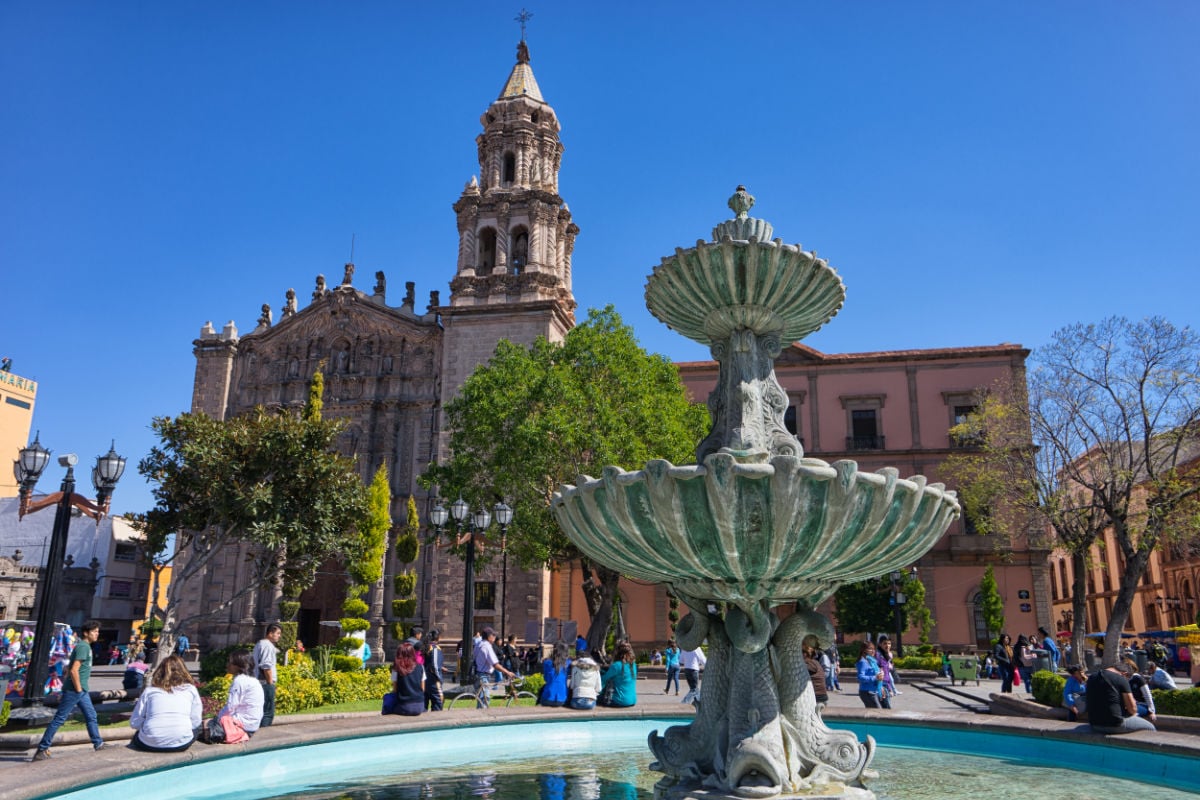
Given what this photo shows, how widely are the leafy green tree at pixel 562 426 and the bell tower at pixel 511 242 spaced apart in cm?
708

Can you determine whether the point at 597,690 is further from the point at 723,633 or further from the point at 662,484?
the point at 662,484

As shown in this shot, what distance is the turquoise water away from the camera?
6.67 metres

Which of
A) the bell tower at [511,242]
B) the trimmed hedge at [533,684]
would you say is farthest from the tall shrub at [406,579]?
the trimmed hedge at [533,684]

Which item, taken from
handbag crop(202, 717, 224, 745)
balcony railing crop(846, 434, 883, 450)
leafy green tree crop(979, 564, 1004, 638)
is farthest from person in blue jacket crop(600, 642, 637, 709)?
balcony railing crop(846, 434, 883, 450)

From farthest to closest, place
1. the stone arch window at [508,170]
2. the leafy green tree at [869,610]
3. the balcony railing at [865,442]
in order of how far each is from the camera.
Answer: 1. the stone arch window at [508,170]
2. the balcony railing at [865,442]
3. the leafy green tree at [869,610]

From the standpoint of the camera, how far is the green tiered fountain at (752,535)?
200 inches

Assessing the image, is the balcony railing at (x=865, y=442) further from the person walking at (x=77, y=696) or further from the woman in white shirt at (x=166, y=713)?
the woman in white shirt at (x=166, y=713)

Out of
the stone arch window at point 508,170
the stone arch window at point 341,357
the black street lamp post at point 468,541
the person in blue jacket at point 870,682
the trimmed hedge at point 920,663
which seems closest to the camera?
the person in blue jacket at point 870,682

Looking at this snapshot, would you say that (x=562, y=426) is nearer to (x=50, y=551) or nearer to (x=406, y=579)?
(x=406, y=579)

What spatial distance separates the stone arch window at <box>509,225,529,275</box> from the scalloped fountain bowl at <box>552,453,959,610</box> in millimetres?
27760

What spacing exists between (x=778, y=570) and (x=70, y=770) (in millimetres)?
5131

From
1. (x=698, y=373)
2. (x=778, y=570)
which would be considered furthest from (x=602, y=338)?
(x=778, y=570)

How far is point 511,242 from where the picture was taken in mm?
32938

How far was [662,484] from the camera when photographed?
5.02 m
